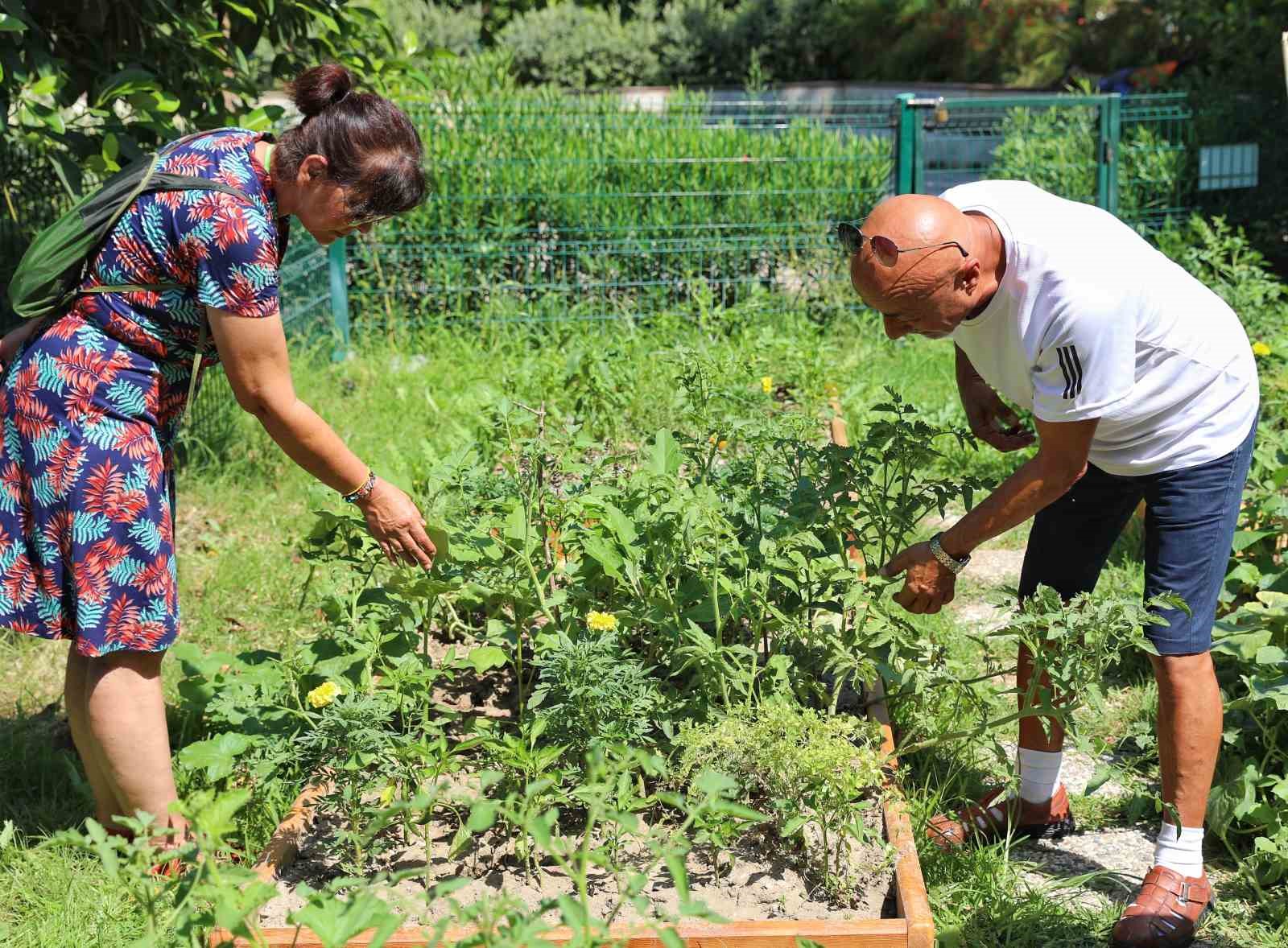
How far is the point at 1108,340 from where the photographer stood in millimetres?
2395

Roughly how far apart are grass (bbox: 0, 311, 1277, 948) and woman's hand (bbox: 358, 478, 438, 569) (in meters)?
0.45

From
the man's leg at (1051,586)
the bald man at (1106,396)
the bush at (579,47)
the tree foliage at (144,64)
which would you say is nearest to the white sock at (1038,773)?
the man's leg at (1051,586)

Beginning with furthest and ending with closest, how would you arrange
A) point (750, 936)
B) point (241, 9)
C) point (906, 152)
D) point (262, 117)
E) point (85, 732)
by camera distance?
point (906, 152) → point (262, 117) → point (241, 9) → point (85, 732) → point (750, 936)

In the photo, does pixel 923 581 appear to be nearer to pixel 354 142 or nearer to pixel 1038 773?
pixel 1038 773

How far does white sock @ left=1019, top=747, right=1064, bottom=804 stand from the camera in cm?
301

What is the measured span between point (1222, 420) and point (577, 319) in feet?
15.2

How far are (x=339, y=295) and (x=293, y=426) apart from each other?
4496mm

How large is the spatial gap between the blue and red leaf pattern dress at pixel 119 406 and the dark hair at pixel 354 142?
5.1 inches

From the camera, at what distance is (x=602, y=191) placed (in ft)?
23.3

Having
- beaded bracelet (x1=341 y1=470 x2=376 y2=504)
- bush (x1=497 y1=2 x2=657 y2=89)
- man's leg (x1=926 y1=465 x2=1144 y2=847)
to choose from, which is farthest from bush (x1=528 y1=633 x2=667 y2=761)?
bush (x1=497 y1=2 x2=657 y2=89)

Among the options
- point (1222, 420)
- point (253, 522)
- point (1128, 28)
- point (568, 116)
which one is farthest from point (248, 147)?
point (1128, 28)

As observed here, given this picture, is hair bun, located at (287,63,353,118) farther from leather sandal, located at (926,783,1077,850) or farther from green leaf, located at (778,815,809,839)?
leather sandal, located at (926,783,1077,850)

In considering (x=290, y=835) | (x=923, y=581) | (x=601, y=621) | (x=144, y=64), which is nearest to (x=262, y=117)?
(x=144, y=64)

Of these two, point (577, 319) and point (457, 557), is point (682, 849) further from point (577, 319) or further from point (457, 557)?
point (577, 319)
